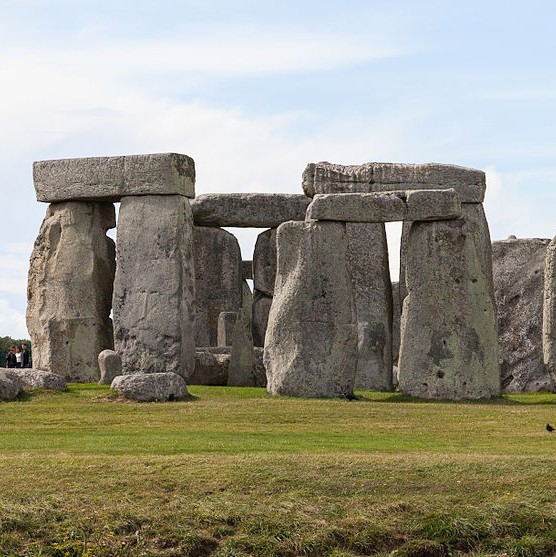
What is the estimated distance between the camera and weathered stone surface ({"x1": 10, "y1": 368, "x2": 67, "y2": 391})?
26.7 m

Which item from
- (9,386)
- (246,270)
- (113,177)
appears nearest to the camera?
(9,386)

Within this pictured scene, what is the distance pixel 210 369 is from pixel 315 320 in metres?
4.31

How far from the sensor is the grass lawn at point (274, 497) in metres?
17.0

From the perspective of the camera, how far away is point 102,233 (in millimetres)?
32469

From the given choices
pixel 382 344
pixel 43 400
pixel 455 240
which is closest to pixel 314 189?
pixel 382 344

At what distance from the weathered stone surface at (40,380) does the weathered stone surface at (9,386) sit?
2.26 feet

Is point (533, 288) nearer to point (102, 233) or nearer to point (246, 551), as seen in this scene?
point (102, 233)

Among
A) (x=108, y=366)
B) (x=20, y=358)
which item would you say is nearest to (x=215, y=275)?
(x=20, y=358)

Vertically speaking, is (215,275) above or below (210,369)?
above

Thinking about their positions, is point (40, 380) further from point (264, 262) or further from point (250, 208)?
point (264, 262)

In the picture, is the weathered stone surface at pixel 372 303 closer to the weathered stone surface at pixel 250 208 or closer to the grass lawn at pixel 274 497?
the weathered stone surface at pixel 250 208

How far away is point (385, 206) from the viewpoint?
27641mm

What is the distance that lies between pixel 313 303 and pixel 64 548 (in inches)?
436

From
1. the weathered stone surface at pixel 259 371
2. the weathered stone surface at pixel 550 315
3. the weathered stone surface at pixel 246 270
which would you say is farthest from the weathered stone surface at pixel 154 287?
the weathered stone surface at pixel 246 270
